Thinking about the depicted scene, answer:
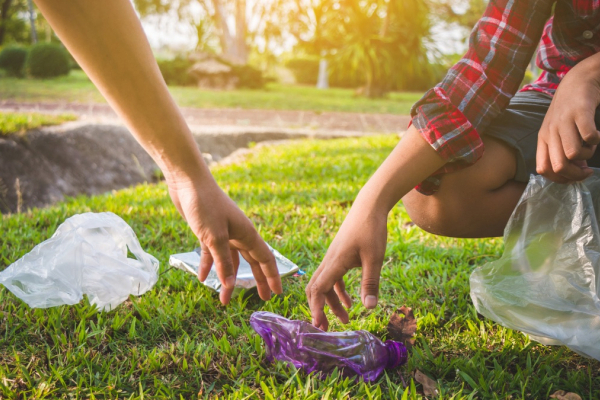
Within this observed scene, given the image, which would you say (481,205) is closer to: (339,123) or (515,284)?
(515,284)

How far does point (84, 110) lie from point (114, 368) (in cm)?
619

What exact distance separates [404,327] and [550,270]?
39 cm

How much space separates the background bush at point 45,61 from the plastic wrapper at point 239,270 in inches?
482

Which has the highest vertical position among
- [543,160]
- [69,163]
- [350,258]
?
[543,160]

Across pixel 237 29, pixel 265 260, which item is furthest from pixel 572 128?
pixel 237 29

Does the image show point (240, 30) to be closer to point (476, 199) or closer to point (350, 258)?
point (476, 199)

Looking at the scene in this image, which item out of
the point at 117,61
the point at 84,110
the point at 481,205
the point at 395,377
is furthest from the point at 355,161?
the point at 84,110

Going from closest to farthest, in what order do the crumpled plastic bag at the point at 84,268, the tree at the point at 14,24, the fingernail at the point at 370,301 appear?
the fingernail at the point at 370,301
the crumpled plastic bag at the point at 84,268
the tree at the point at 14,24

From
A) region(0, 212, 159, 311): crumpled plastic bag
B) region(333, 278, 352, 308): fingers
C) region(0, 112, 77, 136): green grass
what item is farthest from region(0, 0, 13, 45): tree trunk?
region(333, 278, 352, 308): fingers

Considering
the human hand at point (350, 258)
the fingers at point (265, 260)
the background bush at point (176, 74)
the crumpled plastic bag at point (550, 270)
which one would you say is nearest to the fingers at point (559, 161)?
the crumpled plastic bag at point (550, 270)

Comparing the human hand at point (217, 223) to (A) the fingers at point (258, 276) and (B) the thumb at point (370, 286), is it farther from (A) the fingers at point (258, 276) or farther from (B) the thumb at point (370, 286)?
(B) the thumb at point (370, 286)

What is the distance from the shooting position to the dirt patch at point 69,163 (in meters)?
3.12

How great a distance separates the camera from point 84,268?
142 centimetres

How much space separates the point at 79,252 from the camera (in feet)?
4.60
